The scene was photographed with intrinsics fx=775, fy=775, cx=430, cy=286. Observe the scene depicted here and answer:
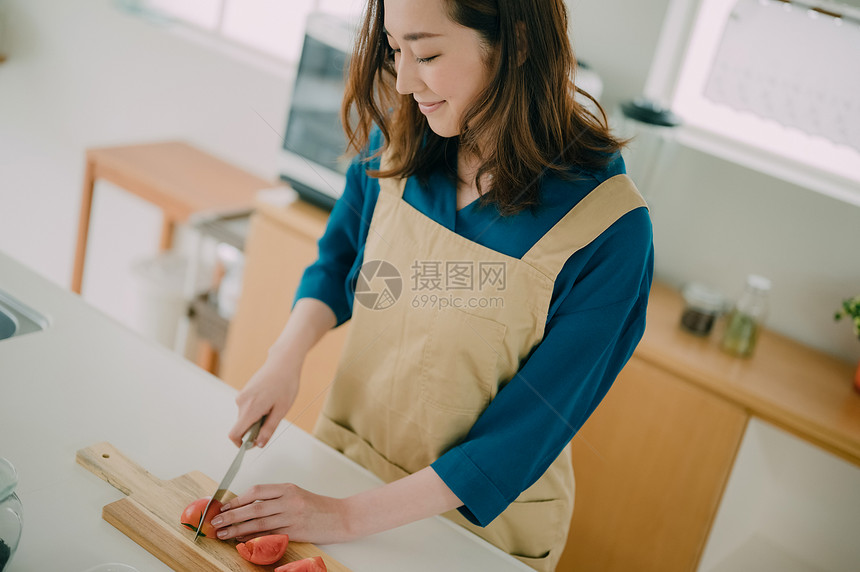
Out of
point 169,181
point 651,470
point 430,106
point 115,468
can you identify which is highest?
point 430,106

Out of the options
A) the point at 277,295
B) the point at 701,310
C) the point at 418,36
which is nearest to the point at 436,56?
the point at 418,36

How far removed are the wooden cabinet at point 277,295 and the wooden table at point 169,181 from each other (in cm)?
31

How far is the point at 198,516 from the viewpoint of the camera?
2.64ft

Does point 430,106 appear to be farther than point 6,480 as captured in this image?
Yes

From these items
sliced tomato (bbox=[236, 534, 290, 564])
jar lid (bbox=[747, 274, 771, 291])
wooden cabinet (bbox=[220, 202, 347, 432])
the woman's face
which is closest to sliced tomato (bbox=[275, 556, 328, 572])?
sliced tomato (bbox=[236, 534, 290, 564])

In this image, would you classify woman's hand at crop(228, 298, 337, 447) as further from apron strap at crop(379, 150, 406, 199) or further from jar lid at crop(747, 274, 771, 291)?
jar lid at crop(747, 274, 771, 291)

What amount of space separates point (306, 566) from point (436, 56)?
547 millimetres

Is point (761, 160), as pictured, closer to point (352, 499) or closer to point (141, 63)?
point (352, 499)

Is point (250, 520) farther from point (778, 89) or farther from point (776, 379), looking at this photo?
point (778, 89)

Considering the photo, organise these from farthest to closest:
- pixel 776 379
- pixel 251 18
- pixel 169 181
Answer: pixel 251 18
pixel 169 181
pixel 776 379

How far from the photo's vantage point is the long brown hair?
809 mm

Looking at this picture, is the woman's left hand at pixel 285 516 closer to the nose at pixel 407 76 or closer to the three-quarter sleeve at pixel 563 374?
the three-quarter sleeve at pixel 563 374

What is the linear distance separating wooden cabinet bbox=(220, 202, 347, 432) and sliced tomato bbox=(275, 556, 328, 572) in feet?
3.28

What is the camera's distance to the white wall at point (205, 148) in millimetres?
1695
